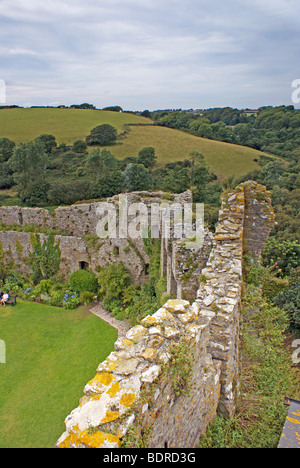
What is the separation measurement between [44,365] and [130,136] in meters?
57.4

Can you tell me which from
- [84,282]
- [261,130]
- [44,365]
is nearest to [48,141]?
[261,130]

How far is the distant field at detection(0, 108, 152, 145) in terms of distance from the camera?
60.6 metres

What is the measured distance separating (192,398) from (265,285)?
19.5 feet

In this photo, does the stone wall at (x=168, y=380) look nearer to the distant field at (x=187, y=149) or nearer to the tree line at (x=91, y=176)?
the tree line at (x=91, y=176)

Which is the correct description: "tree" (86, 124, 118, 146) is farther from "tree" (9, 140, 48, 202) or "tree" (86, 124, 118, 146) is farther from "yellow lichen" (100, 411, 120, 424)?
"yellow lichen" (100, 411, 120, 424)

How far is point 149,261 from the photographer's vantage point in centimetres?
1302

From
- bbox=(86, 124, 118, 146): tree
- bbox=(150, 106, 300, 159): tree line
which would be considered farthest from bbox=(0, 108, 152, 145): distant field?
bbox=(150, 106, 300, 159): tree line

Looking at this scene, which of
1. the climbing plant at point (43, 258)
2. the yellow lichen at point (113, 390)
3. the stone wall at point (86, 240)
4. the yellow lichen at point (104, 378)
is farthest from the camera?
the climbing plant at point (43, 258)

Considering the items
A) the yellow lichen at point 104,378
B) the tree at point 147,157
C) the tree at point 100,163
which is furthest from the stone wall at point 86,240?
the tree at point 147,157

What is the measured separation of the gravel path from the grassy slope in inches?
1478

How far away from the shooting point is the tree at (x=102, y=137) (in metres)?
57.8

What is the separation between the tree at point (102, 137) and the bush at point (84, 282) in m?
47.6

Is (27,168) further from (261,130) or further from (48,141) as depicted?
(261,130)

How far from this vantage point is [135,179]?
33531 mm
